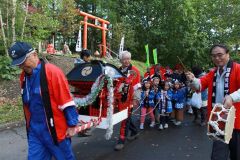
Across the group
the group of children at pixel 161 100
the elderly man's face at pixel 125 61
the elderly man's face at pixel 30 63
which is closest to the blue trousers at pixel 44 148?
the elderly man's face at pixel 30 63

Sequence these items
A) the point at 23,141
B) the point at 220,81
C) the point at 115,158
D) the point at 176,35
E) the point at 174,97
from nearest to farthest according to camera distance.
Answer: the point at 220,81 < the point at 115,158 < the point at 23,141 < the point at 174,97 < the point at 176,35

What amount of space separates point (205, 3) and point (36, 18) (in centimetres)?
1723

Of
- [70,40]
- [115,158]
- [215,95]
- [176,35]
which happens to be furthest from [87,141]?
[70,40]

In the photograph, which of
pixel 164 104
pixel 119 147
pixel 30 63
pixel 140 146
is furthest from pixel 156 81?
pixel 30 63

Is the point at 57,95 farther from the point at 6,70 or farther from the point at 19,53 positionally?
the point at 6,70

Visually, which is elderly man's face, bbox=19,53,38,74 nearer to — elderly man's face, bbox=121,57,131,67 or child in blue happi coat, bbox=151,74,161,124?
elderly man's face, bbox=121,57,131,67

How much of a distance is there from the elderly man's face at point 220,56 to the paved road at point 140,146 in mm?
2547

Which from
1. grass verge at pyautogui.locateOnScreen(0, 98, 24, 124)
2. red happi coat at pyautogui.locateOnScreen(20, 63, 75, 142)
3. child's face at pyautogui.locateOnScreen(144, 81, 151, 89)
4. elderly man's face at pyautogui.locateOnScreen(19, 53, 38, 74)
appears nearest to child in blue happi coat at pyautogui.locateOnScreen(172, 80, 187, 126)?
child's face at pyautogui.locateOnScreen(144, 81, 151, 89)

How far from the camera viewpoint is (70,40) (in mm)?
31734

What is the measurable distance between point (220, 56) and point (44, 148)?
241 centimetres

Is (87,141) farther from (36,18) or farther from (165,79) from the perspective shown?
(36,18)

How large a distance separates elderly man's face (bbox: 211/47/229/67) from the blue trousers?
2077mm

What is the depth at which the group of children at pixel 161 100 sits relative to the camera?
353 inches

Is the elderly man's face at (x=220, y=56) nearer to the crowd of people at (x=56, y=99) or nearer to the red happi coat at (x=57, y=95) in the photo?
the crowd of people at (x=56, y=99)
